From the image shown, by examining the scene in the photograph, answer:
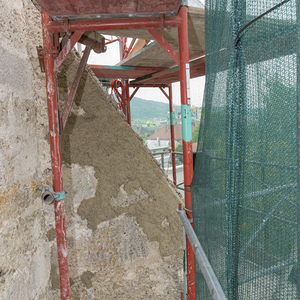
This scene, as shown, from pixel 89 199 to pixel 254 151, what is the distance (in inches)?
68.6

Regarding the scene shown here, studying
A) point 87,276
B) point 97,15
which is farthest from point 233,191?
point 87,276

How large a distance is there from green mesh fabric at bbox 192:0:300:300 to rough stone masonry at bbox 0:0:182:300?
1.15 meters

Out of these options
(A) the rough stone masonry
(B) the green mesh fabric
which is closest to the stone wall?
(A) the rough stone masonry

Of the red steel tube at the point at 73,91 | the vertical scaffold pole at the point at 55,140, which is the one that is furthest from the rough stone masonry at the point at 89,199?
the vertical scaffold pole at the point at 55,140

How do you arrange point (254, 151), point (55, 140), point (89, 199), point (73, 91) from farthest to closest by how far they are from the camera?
point (89, 199), point (73, 91), point (55, 140), point (254, 151)

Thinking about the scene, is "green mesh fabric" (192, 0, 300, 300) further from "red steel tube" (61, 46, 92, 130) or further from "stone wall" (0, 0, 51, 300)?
"stone wall" (0, 0, 51, 300)

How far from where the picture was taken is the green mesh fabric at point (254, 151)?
2.25 feet

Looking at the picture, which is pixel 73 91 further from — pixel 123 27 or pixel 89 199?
pixel 89 199

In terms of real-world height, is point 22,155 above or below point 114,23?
below

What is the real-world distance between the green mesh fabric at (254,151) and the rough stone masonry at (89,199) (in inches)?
45.5

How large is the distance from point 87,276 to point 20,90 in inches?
69.9

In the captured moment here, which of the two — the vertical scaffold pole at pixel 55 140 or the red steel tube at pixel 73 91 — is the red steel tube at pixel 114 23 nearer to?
the vertical scaffold pole at pixel 55 140

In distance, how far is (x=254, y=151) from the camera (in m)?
0.86

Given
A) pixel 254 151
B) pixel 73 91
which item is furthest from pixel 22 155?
pixel 254 151
